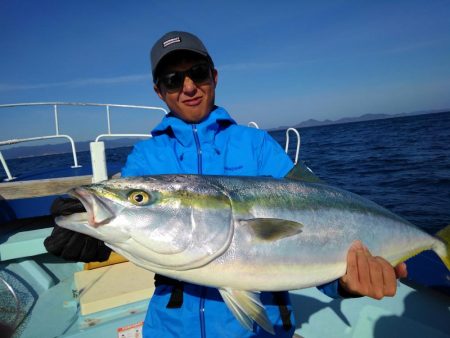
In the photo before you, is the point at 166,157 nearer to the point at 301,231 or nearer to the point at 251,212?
the point at 251,212

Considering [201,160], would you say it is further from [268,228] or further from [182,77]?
[268,228]

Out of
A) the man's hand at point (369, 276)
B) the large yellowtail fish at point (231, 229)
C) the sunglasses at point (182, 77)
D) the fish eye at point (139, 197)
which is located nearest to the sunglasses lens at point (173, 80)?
the sunglasses at point (182, 77)

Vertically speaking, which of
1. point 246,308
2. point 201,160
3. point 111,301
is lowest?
point 111,301

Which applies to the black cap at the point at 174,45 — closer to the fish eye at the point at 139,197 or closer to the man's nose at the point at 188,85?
the man's nose at the point at 188,85

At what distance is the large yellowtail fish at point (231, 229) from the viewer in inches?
73.7

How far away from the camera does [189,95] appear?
9.32 ft

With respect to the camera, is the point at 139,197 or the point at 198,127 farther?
the point at 198,127

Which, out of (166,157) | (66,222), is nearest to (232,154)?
(166,157)

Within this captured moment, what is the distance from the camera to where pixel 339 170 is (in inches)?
843

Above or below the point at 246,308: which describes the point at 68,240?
above

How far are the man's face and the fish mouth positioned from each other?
1333mm

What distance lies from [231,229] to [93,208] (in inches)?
35.1

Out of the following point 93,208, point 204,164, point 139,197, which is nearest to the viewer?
point 93,208

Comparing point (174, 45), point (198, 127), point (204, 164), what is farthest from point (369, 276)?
point (174, 45)
